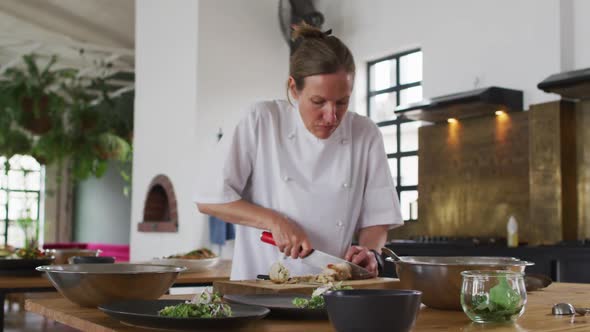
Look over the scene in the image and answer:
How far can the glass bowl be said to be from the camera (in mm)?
1196

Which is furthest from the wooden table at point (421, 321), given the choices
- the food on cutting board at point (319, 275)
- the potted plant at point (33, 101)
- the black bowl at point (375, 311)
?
the potted plant at point (33, 101)

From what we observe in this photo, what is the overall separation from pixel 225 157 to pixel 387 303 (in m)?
1.26

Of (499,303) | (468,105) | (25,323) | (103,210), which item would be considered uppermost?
(468,105)

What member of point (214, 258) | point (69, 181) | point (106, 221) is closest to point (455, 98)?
point (214, 258)

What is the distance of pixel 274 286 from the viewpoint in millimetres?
1548

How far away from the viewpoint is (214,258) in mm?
3199

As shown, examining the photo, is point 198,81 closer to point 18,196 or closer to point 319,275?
point 319,275

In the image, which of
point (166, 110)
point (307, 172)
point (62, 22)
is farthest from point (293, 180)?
point (62, 22)

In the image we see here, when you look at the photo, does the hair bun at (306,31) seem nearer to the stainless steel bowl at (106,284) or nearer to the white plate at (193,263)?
the stainless steel bowl at (106,284)

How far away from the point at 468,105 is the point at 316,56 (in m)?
3.84

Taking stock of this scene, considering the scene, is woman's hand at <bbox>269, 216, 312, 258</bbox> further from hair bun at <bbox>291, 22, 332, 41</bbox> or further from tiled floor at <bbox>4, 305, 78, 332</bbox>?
tiled floor at <bbox>4, 305, 78, 332</bbox>

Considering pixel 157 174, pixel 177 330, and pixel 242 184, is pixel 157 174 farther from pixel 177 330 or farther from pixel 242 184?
pixel 177 330

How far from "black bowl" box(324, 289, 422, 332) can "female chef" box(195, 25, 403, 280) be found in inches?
39.7

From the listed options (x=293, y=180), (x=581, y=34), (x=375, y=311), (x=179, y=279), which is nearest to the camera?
(x=375, y=311)
